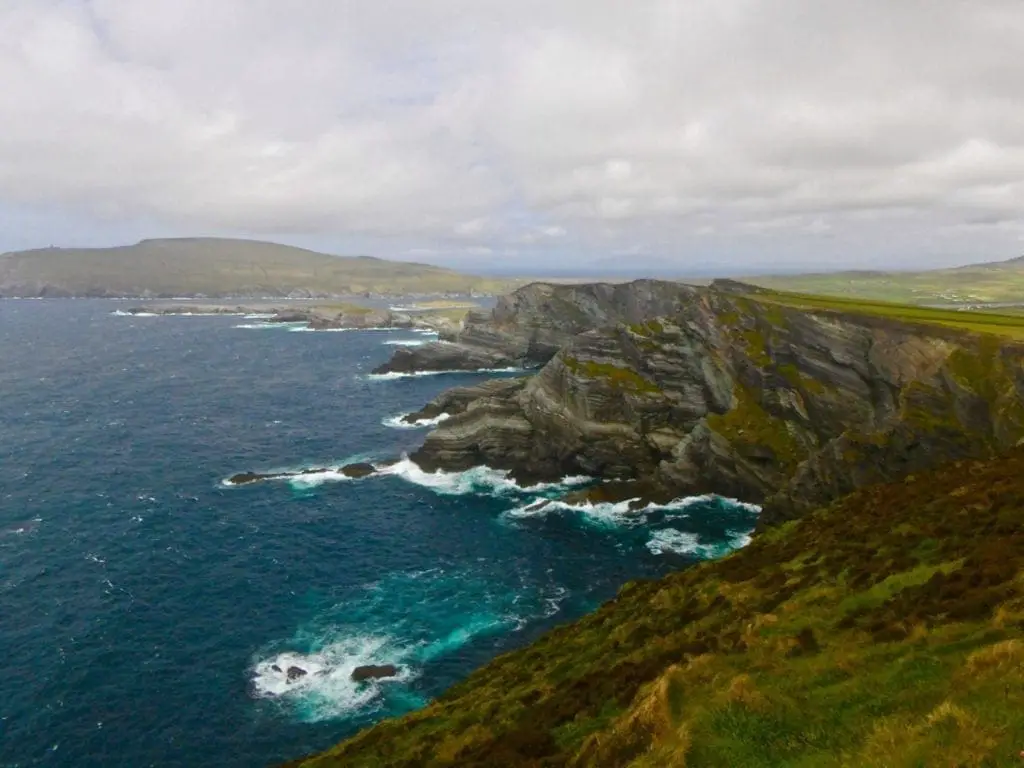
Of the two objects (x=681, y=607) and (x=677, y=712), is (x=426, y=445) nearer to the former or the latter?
(x=681, y=607)

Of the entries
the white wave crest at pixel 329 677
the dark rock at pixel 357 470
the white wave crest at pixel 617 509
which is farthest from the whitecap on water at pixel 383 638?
the dark rock at pixel 357 470

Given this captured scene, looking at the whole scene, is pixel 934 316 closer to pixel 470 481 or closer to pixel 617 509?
pixel 617 509

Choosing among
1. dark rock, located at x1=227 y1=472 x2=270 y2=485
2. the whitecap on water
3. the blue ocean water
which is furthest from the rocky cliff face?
the whitecap on water

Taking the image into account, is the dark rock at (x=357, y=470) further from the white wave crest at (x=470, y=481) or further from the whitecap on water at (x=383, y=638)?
the whitecap on water at (x=383, y=638)

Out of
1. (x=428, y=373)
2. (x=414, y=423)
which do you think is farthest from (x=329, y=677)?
(x=428, y=373)

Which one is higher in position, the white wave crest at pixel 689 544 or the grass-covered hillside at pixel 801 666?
the grass-covered hillside at pixel 801 666

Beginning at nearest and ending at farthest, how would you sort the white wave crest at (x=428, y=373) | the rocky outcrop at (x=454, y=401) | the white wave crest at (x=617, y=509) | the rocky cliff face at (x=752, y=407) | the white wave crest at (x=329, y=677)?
1. the white wave crest at (x=329, y=677)
2. the rocky cliff face at (x=752, y=407)
3. the white wave crest at (x=617, y=509)
4. the rocky outcrop at (x=454, y=401)
5. the white wave crest at (x=428, y=373)
